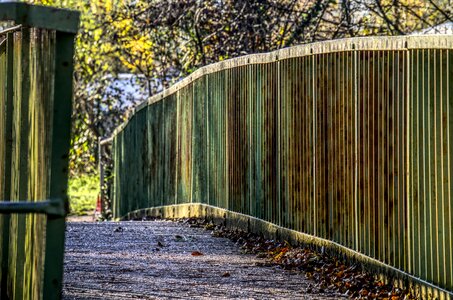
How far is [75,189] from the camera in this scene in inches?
1420

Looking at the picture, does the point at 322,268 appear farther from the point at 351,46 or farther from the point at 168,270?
the point at 351,46

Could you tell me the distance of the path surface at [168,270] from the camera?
784cm

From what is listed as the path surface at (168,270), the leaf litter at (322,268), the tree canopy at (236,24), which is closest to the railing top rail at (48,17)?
the path surface at (168,270)

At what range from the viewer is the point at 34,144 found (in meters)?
5.62

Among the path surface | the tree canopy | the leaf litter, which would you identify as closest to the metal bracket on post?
the path surface

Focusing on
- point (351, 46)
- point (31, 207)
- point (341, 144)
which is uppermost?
point (351, 46)

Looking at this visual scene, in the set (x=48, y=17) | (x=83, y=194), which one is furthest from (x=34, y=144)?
(x=83, y=194)

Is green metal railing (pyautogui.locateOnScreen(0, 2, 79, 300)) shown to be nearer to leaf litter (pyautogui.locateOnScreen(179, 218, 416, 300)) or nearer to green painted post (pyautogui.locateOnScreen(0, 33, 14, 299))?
green painted post (pyautogui.locateOnScreen(0, 33, 14, 299))

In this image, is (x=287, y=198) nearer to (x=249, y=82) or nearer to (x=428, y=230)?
(x=249, y=82)

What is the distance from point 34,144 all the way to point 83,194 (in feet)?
97.2

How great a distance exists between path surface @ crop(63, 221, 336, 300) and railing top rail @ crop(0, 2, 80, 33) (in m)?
3.00

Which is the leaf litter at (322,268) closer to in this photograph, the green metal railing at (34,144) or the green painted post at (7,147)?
the green painted post at (7,147)

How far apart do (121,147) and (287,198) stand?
41.0ft

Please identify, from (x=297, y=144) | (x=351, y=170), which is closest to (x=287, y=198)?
(x=297, y=144)
